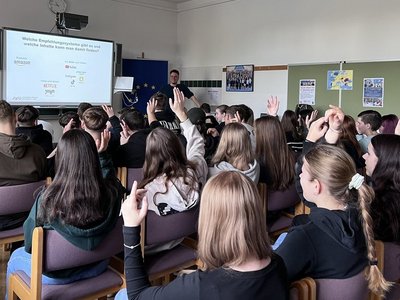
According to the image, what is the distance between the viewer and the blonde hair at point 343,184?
1471 mm

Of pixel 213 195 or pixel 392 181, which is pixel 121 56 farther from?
pixel 213 195

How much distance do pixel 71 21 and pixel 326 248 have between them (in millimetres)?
6048

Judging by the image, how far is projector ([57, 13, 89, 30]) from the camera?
21.0 feet

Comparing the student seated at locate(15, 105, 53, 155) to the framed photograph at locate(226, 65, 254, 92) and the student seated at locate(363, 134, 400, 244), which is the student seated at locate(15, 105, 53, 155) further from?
the framed photograph at locate(226, 65, 254, 92)

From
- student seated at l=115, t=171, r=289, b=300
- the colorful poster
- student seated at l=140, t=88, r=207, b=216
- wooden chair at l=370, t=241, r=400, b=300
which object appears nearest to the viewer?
student seated at l=115, t=171, r=289, b=300

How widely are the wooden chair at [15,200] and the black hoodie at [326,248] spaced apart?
167 centimetres

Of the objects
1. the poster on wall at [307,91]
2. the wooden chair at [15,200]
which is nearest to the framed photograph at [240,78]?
the poster on wall at [307,91]

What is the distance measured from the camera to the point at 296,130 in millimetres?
4633

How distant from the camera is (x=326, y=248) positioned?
56.4 inches

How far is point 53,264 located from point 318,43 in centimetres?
556

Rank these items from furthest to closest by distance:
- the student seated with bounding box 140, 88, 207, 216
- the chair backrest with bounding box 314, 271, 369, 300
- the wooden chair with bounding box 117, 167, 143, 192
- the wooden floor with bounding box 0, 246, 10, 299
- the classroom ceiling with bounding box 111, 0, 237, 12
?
the classroom ceiling with bounding box 111, 0, 237, 12 < the wooden chair with bounding box 117, 167, 143, 192 < the wooden floor with bounding box 0, 246, 10, 299 < the student seated with bounding box 140, 88, 207, 216 < the chair backrest with bounding box 314, 271, 369, 300

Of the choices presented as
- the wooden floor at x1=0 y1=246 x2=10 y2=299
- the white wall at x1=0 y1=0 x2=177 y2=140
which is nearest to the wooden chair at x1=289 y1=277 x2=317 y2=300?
the wooden floor at x1=0 y1=246 x2=10 y2=299

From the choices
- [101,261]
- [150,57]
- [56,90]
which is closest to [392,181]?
[101,261]

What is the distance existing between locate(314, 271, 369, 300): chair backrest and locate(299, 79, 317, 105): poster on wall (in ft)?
17.1
